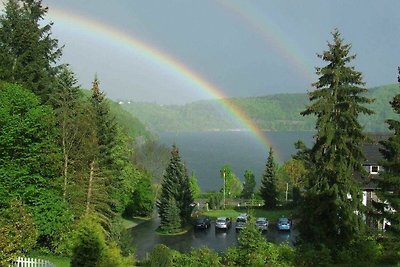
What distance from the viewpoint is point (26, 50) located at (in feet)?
86.5

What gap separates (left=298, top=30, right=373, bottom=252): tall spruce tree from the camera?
71.1ft

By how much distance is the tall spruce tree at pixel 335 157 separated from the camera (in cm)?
2167

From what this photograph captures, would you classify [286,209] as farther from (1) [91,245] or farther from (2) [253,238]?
(1) [91,245]

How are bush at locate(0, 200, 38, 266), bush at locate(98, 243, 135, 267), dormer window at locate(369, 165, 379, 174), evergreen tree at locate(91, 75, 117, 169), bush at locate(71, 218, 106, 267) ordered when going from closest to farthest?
bush at locate(0, 200, 38, 266), bush at locate(71, 218, 106, 267), bush at locate(98, 243, 135, 267), evergreen tree at locate(91, 75, 117, 169), dormer window at locate(369, 165, 379, 174)

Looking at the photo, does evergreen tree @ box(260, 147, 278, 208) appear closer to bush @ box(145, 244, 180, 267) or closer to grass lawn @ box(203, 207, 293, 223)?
grass lawn @ box(203, 207, 293, 223)

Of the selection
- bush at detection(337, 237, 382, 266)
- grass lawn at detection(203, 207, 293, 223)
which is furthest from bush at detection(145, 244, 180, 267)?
grass lawn at detection(203, 207, 293, 223)

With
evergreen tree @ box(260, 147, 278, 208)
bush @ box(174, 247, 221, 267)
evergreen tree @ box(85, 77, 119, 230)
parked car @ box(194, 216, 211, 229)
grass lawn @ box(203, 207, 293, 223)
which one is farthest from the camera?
evergreen tree @ box(260, 147, 278, 208)

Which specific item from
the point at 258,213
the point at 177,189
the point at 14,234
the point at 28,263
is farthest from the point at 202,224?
the point at 14,234

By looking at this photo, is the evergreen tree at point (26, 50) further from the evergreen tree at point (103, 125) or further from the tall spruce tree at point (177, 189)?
the tall spruce tree at point (177, 189)

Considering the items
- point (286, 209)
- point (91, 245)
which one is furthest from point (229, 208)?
point (91, 245)

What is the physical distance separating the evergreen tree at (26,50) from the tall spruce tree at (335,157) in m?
15.6

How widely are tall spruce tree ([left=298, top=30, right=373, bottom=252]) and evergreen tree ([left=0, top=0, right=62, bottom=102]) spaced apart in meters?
15.6

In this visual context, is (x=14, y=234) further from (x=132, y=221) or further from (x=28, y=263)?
(x=132, y=221)

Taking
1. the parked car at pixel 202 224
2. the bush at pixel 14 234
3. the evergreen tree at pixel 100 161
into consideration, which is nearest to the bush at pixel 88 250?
the bush at pixel 14 234
